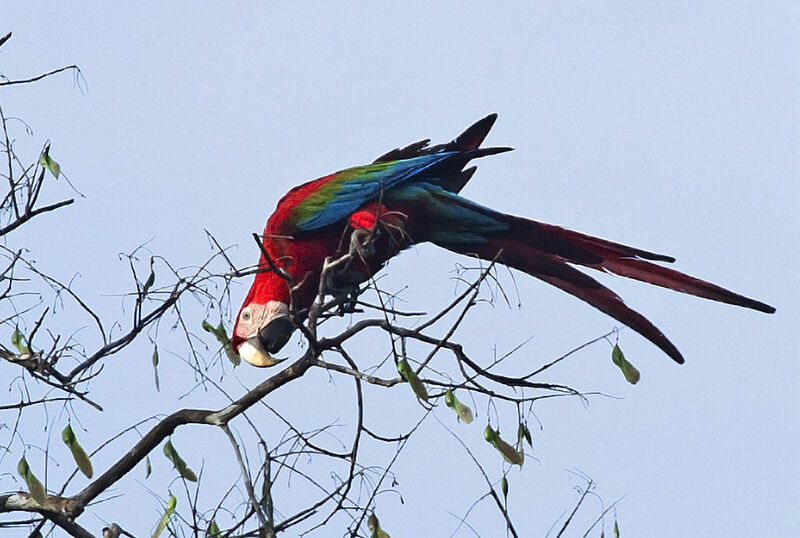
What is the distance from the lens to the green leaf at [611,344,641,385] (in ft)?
11.1

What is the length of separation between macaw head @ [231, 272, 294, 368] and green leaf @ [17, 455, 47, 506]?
1.66 m

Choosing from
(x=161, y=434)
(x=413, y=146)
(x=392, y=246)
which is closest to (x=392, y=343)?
(x=161, y=434)

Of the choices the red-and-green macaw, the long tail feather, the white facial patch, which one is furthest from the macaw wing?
the white facial patch

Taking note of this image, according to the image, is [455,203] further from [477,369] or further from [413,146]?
[477,369]

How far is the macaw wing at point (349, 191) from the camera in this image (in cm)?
488

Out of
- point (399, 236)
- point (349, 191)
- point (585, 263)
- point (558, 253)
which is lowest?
point (585, 263)

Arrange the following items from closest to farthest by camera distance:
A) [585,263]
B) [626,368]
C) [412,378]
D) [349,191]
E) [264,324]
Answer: [412,378] < [626,368] < [585,263] < [264,324] < [349,191]

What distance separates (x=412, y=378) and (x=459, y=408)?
187 mm

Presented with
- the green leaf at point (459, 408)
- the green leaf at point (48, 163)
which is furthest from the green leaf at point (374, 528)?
the green leaf at point (48, 163)

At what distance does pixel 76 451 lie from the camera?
3.11m

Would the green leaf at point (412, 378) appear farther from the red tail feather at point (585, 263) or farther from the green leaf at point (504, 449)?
the red tail feather at point (585, 263)

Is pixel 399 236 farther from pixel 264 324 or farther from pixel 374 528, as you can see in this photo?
pixel 374 528

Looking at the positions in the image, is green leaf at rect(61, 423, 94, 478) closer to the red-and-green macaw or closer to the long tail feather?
the red-and-green macaw

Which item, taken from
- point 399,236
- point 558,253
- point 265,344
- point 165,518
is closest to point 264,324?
point 265,344
